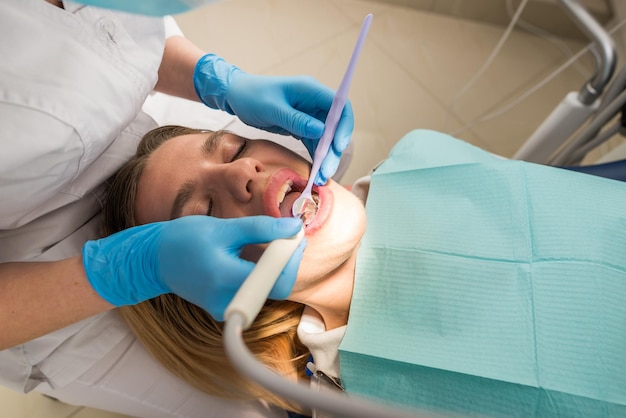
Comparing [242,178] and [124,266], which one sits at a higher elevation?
[242,178]

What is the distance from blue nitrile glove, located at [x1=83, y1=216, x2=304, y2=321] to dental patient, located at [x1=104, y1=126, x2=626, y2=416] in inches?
4.2

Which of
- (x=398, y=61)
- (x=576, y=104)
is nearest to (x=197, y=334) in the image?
(x=576, y=104)

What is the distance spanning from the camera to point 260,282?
2.12 feet

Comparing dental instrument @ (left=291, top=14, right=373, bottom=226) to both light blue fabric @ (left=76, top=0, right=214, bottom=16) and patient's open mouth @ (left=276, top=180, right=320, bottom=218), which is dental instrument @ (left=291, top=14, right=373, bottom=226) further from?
light blue fabric @ (left=76, top=0, right=214, bottom=16)

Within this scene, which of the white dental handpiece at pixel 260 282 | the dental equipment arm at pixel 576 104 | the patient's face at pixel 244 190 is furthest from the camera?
the dental equipment arm at pixel 576 104

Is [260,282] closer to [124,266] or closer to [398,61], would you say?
[124,266]

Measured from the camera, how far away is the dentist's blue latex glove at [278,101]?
107cm

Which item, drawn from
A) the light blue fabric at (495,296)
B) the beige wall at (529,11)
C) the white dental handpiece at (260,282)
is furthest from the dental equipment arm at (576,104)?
the beige wall at (529,11)

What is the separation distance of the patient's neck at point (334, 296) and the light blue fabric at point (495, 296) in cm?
3

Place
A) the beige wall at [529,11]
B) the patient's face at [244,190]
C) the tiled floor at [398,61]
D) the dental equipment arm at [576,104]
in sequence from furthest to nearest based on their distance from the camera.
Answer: the beige wall at [529,11] < the tiled floor at [398,61] < the dental equipment arm at [576,104] < the patient's face at [244,190]

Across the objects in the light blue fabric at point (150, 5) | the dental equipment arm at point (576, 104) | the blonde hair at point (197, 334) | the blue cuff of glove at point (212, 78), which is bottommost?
the blonde hair at point (197, 334)

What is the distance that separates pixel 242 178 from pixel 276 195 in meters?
0.08

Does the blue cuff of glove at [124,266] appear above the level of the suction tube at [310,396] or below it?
below

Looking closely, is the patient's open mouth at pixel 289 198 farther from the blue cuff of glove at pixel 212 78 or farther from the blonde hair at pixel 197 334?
the blue cuff of glove at pixel 212 78
